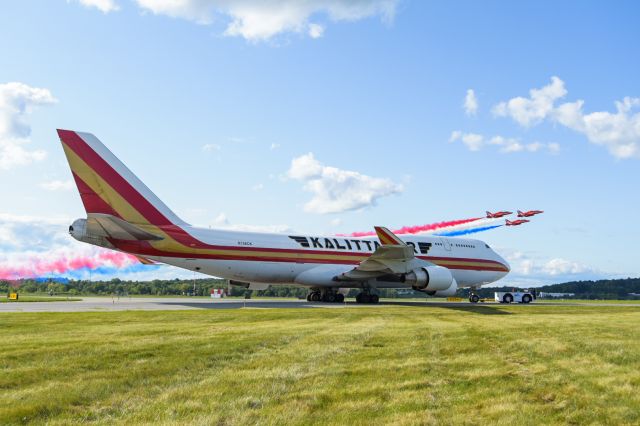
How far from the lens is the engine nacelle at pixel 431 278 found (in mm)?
34688

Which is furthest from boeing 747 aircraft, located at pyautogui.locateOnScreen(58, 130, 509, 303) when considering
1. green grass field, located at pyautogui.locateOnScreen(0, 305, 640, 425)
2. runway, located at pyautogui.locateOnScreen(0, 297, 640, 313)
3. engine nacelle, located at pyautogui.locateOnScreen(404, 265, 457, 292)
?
green grass field, located at pyautogui.locateOnScreen(0, 305, 640, 425)

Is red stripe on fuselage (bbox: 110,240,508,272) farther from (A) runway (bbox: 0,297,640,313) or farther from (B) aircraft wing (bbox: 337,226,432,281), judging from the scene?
(A) runway (bbox: 0,297,640,313)

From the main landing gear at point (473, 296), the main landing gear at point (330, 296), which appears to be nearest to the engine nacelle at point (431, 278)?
the main landing gear at point (330, 296)

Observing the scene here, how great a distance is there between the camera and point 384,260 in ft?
115

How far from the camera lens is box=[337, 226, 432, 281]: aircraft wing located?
33.6 meters

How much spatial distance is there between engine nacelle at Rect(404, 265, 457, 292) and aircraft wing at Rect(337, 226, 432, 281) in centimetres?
53

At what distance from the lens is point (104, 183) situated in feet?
105

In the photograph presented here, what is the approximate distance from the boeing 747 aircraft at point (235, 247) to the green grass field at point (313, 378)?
17.7m

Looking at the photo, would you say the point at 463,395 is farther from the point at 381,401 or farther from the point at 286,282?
the point at 286,282

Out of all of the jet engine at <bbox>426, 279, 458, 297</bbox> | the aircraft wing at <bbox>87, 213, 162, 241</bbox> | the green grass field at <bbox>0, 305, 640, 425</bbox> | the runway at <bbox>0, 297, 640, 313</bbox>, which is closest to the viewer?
the green grass field at <bbox>0, 305, 640, 425</bbox>

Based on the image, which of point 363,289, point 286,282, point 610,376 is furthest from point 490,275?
point 610,376

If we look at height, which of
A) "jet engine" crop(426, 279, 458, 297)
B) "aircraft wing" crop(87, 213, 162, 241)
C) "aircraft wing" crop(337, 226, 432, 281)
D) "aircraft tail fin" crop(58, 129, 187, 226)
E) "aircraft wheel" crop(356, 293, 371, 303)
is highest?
"aircraft tail fin" crop(58, 129, 187, 226)

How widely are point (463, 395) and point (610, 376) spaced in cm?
297

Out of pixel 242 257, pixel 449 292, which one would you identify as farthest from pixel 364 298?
pixel 242 257
